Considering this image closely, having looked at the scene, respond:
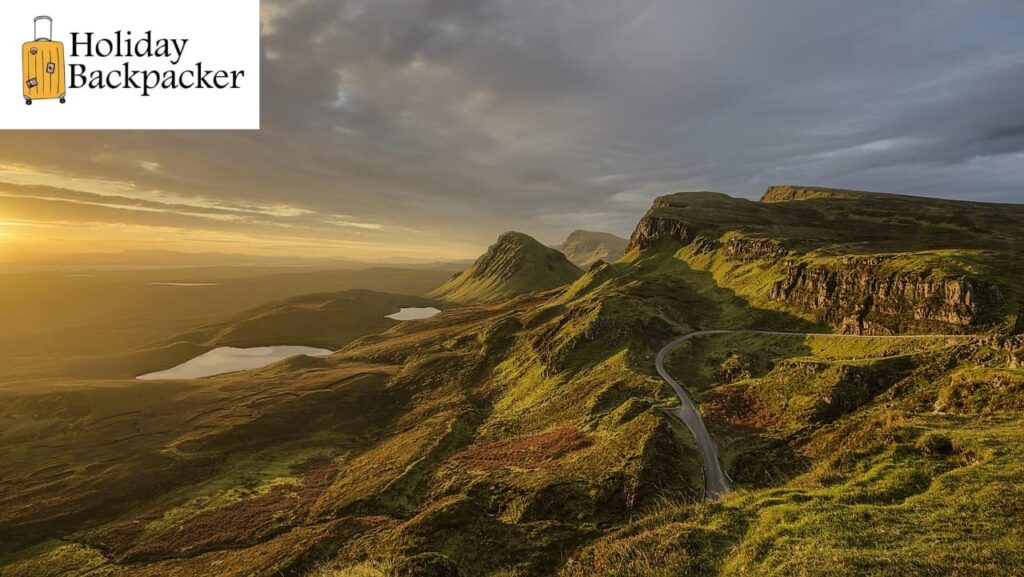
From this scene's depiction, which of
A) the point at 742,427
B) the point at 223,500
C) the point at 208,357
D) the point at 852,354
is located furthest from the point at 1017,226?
the point at 208,357

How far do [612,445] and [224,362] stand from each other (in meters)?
197

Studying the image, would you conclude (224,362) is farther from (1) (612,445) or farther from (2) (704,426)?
(2) (704,426)

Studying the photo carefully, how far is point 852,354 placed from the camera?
63219 millimetres

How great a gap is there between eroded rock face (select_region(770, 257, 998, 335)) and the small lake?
16691 centimetres

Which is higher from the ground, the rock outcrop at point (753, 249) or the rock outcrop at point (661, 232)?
the rock outcrop at point (661, 232)

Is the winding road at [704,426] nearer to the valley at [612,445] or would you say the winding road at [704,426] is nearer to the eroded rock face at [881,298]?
the valley at [612,445]

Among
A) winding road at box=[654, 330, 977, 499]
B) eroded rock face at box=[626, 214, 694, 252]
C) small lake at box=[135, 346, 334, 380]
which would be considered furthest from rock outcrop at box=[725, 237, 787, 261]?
small lake at box=[135, 346, 334, 380]

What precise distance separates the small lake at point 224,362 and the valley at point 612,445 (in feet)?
187

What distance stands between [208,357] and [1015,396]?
25043 cm

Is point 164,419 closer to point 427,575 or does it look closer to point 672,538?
point 427,575

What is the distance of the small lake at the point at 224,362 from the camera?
16750 centimetres

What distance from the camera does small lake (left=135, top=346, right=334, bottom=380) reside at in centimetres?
16750

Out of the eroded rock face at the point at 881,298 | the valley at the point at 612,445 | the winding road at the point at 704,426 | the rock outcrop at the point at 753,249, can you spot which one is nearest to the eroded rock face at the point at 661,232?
the rock outcrop at the point at 753,249

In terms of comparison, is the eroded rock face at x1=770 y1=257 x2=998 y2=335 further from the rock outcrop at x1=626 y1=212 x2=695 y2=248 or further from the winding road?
the rock outcrop at x1=626 y1=212 x2=695 y2=248
